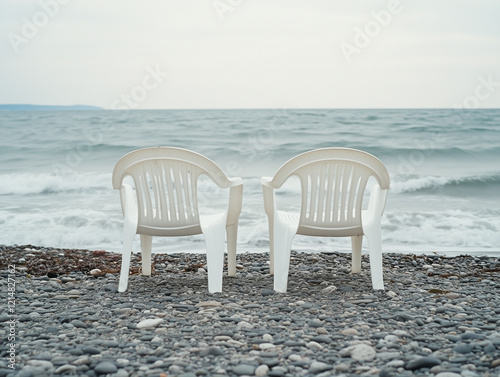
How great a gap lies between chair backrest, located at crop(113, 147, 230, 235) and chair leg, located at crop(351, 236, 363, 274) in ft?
4.64

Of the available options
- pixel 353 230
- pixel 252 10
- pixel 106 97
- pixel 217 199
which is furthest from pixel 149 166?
pixel 252 10

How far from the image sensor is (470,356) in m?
2.85

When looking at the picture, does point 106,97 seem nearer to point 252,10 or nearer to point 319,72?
point 252,10

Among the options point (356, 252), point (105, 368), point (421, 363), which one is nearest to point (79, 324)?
point (105, 368)

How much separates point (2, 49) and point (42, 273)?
12175 millimetres

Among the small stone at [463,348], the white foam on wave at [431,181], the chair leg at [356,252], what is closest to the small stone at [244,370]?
the small stone at [463,348]

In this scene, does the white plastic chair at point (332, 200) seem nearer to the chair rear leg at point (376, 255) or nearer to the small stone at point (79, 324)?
the chair rear leg at point (376, 255)

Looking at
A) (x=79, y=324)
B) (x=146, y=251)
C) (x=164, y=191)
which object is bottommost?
(x=79, y=324)

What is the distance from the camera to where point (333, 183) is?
435 centimetres

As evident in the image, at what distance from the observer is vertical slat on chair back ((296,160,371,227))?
432 centimetres

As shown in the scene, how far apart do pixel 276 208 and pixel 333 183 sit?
48 centimetres

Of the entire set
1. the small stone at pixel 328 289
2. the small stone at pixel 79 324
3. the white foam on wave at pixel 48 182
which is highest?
the white foam on wave at pixel 48 182

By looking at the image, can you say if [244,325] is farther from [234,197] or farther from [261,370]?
[234,197]

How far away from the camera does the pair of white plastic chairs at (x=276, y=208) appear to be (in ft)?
14.1
